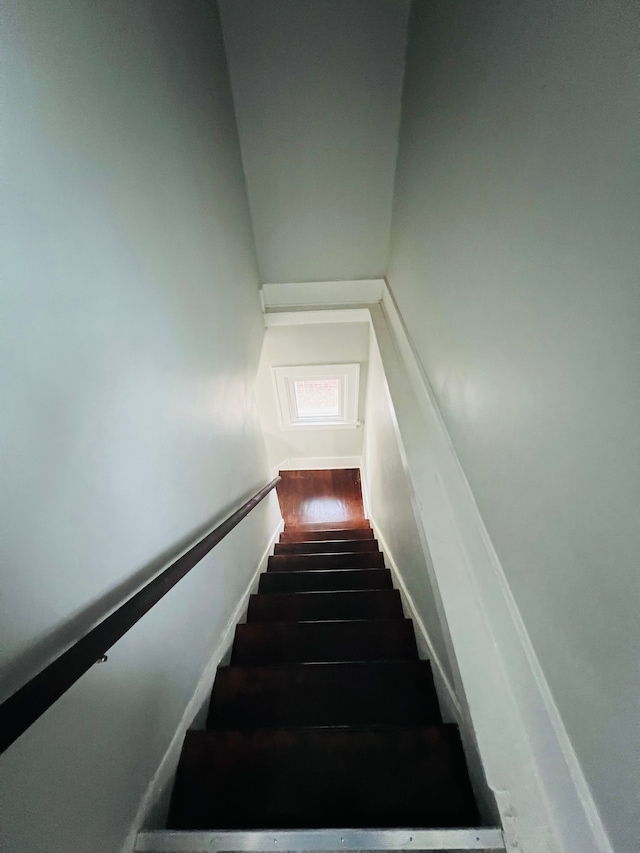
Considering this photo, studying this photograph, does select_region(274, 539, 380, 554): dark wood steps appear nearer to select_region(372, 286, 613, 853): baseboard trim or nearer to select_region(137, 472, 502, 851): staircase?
select_region(137, 472, 502, 851): staircase

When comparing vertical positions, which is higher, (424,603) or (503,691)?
(424,603)

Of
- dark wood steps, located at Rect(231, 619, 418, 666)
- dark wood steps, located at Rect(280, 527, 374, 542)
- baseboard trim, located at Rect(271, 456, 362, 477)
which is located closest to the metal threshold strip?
dark wood steps, located at Rect(231, 619, 418, 666)

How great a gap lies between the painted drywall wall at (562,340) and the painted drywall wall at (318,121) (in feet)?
3.17

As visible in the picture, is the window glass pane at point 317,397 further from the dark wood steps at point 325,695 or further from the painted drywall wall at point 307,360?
the dark wood steps at point 325,695

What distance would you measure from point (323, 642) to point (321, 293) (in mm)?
2745

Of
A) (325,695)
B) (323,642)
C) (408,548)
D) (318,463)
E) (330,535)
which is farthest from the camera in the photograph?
(318,463)

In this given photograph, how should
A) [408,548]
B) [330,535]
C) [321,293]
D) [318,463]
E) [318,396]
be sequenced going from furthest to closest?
[318,463], [318,396], [330,535], [321,293], [408,548]

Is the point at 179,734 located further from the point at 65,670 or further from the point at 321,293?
the point at 321,293

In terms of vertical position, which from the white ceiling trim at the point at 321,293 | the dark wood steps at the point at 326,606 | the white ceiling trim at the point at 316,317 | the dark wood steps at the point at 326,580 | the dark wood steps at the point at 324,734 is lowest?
the dark wood steps at the point at 324,734

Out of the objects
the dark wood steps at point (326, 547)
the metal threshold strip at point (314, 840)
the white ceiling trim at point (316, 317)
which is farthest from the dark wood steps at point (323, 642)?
the white ceiling trim at point (316, 317)

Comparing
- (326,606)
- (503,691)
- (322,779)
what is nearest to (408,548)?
(326,606)

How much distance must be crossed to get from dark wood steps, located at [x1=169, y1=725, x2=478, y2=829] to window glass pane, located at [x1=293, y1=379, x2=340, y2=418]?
3762 millimetres

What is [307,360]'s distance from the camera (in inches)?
161

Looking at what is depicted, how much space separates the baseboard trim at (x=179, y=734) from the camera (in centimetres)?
81
